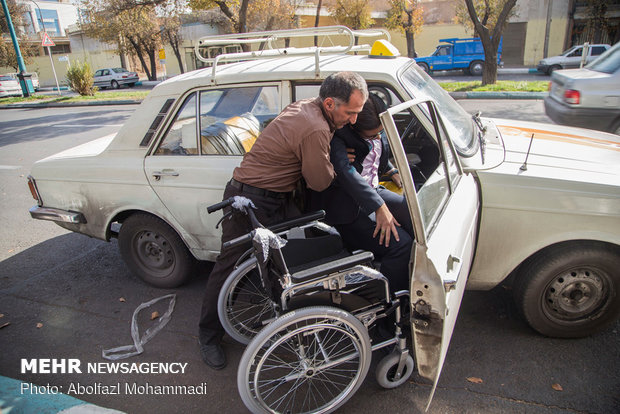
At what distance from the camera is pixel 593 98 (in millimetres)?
5879

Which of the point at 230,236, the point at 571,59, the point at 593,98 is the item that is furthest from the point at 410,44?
the point at 230,236

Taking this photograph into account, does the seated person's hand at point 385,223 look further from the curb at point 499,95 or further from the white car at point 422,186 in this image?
the curb at point 499,95

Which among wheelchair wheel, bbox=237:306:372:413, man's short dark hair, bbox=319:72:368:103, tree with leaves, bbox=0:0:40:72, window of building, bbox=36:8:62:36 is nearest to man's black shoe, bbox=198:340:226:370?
wheelchair wheel, bbox=237:306:372:413

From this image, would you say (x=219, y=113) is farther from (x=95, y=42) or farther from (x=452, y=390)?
(x=95, y=42)

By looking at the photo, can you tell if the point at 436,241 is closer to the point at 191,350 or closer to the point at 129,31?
the point at 191,350

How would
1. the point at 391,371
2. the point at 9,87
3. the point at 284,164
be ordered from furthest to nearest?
1. the point at 9,87
2. the point at 284,164
3. the point at 391,371

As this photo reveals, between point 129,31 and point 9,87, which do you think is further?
point 129,31

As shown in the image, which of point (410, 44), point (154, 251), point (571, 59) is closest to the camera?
point (154, 251)

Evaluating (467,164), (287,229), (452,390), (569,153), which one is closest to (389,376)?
(452,390)

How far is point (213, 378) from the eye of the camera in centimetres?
273

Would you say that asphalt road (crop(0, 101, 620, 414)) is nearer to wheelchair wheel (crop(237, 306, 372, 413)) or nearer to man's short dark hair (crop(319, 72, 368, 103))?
wheelchair wheel (crop(237, 306, 372, 413))

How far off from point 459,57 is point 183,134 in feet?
82.1

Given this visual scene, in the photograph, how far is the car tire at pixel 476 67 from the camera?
2436 cm

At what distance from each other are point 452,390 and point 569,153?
1.73 metres
